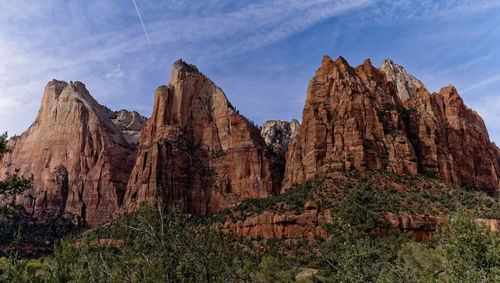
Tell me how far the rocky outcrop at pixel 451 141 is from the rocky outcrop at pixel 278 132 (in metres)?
53.9

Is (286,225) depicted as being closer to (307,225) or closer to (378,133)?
(307,225)

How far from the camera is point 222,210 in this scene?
306 ft

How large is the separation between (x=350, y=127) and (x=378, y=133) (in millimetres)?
5277

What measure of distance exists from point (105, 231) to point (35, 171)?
40894mm

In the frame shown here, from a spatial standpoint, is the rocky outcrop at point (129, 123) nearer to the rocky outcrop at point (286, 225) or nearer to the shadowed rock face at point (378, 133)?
the shadowed rock face at point (378, 133)

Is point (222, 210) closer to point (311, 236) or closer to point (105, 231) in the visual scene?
point (105, 231)

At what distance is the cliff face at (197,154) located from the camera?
9506 cm

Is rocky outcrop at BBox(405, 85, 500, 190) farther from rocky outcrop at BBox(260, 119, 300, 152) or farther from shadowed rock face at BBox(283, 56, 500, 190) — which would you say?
rocky outcrop at BBox(260, 119, 300, 152)

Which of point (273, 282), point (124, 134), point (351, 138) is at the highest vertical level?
point (124, 134)

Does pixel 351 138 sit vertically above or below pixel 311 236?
above

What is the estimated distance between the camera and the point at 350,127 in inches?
2906

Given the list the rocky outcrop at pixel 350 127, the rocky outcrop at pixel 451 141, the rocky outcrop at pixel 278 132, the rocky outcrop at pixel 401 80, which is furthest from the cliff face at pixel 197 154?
the rocky outcrop at pixel 401 80

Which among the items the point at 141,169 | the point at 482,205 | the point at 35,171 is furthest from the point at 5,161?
the point at 482,205

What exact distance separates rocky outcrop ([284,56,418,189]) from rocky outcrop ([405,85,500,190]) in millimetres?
5036
